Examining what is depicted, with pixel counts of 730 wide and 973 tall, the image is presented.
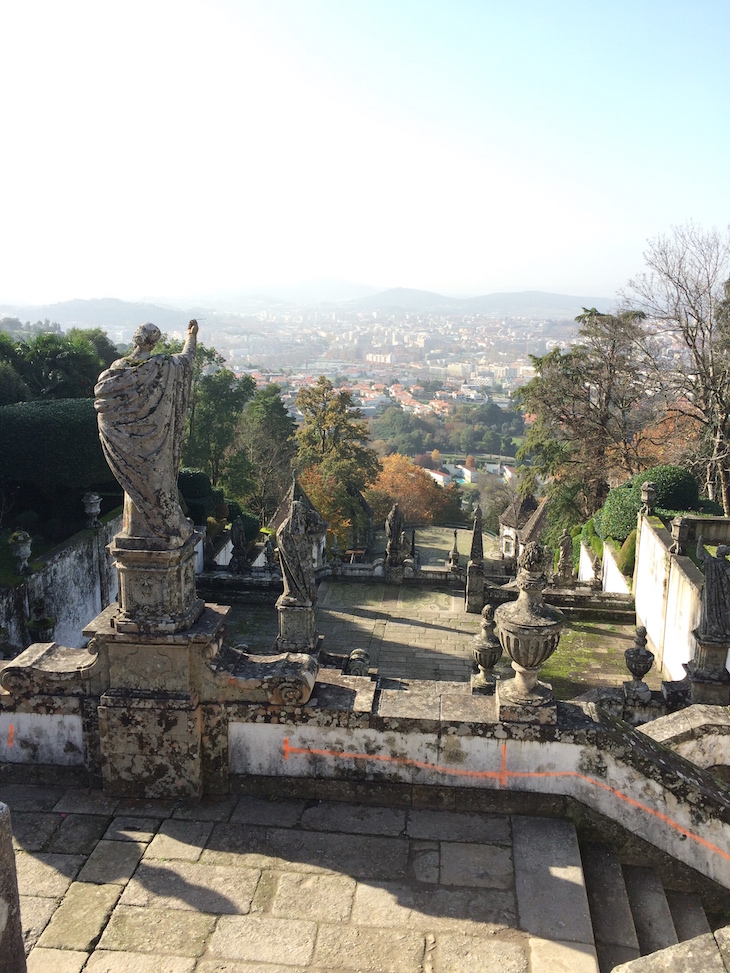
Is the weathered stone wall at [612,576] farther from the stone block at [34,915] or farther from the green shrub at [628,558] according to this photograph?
the stone block at [34,915]

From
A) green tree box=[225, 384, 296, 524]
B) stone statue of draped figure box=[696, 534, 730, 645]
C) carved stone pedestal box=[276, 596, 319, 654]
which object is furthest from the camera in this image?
green tree box=[225, 384, 296, 524]

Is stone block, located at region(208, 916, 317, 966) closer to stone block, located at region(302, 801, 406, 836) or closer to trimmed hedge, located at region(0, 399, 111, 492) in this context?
stone block, located at region(302, 801, 406, 836)

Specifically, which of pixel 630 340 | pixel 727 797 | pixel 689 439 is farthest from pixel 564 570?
pixel 727 797

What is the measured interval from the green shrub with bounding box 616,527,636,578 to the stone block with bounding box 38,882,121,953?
15.3 metres

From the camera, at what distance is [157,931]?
15.0 ft

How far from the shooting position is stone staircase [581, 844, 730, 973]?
4.76m

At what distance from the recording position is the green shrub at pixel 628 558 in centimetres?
1798

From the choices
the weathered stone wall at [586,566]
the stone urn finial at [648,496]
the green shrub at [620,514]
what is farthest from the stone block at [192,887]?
the weathered stone wall at [586,566]

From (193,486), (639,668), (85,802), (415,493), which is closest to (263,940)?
(85,802)

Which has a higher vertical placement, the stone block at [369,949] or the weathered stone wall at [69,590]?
the stone block at [369,949]

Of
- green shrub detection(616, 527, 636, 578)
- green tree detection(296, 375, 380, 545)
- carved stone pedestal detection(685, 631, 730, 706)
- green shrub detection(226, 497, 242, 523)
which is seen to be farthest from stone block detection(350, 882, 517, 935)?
green tree detection(296, 375, 380, 545)

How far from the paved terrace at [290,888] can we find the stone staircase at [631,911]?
25 cm

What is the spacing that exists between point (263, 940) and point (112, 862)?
4.30 ft

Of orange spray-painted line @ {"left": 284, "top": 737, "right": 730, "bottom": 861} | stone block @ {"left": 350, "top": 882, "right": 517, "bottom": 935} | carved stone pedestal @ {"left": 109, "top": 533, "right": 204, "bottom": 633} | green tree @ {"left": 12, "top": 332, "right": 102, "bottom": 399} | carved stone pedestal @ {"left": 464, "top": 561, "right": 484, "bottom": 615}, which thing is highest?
green tree @ {"left": 12, "top": 332, "right": 102, "bottom": 399}
